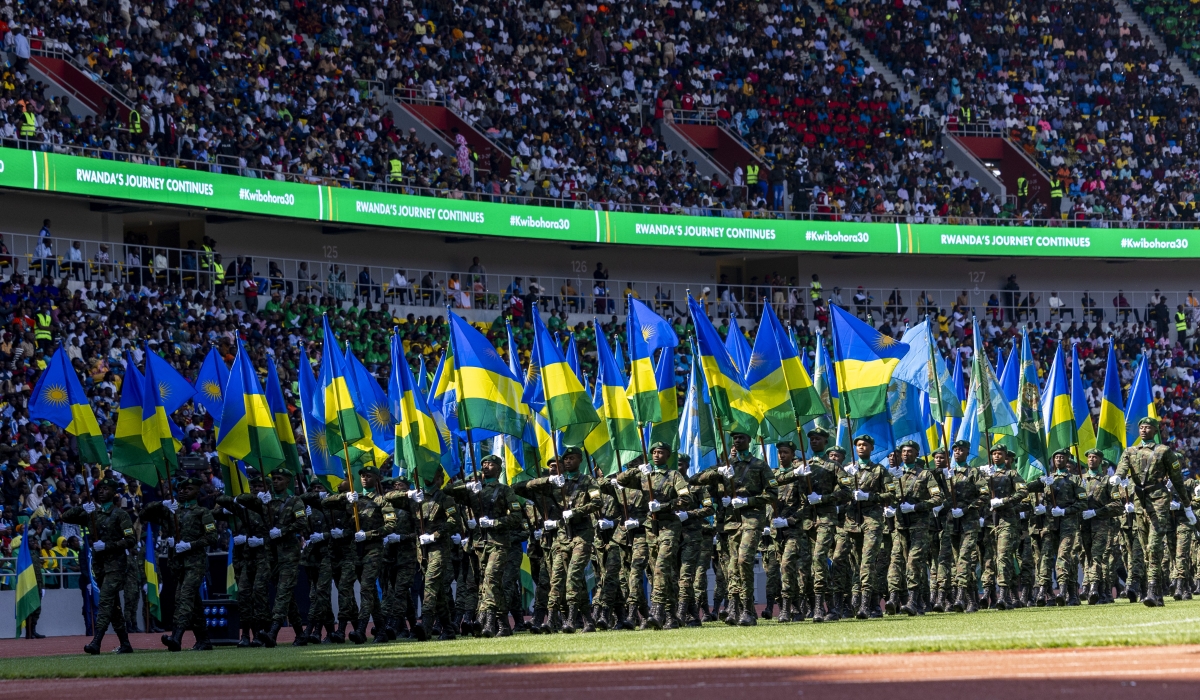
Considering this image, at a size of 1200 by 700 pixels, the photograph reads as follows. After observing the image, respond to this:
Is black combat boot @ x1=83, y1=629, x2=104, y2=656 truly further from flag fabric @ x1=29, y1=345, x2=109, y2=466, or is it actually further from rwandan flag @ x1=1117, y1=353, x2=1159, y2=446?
rwandan flag @ x1=1117, y1=353, x2=1159, y2=446

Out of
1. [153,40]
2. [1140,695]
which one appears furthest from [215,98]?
[1140,695]

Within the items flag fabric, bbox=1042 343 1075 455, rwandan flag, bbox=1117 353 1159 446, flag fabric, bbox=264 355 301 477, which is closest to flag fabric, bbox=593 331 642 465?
flag fabric, bbox=264 355 301 477

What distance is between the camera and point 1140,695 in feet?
26.8

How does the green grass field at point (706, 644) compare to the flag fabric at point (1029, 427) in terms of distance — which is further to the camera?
the flag fabric at point (1029, 427)

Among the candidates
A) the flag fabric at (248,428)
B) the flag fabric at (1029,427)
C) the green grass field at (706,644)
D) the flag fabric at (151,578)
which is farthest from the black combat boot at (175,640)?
the flag fabric at (1029,427)

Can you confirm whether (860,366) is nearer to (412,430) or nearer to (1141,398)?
(412,430)

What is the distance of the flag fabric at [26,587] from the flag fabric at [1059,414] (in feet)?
40.0

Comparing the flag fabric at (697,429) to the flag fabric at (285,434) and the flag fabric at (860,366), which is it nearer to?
the flag fabric at (860,366)

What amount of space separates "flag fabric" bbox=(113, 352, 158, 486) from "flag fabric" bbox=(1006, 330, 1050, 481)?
9.92 m

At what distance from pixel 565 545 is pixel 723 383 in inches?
106

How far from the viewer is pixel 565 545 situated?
52.7ft

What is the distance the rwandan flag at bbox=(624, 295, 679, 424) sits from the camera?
17.9m

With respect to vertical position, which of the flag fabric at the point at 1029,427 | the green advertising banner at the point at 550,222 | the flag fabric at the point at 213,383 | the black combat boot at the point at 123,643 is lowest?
the black combat boot at the point at 123,643

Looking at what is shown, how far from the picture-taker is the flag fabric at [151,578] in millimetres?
21281
